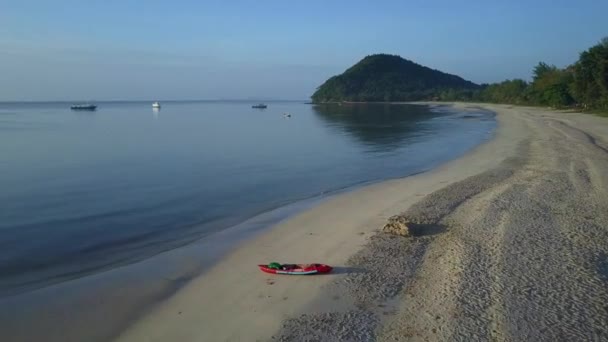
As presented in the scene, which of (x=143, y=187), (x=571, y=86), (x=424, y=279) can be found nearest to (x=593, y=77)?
(x=571, y=86)

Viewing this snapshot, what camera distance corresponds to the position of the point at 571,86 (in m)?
71.4

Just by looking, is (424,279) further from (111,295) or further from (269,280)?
(111,295)

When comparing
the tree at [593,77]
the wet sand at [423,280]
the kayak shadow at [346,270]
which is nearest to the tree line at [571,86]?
the tree at [593,77]

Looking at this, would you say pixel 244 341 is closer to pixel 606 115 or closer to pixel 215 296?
pixel 215 296

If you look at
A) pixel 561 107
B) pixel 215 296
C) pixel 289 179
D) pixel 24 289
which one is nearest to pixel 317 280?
pixel 215 296

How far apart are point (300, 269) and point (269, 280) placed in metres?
0.68

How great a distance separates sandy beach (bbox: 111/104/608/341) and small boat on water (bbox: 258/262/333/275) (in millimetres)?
172

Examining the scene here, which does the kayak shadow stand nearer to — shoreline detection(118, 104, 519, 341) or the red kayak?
shoreline detection(118, 104, 519, 341)

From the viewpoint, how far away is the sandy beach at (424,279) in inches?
284

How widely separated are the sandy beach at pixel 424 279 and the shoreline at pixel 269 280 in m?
0.03

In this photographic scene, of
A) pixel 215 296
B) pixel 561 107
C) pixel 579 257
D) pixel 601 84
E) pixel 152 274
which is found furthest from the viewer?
pixel 561 107

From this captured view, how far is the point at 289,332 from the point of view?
7.18 meters

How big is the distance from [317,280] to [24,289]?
6.28 metres

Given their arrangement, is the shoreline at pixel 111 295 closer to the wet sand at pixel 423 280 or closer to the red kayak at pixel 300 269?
the wet sand at pixel 423 280
